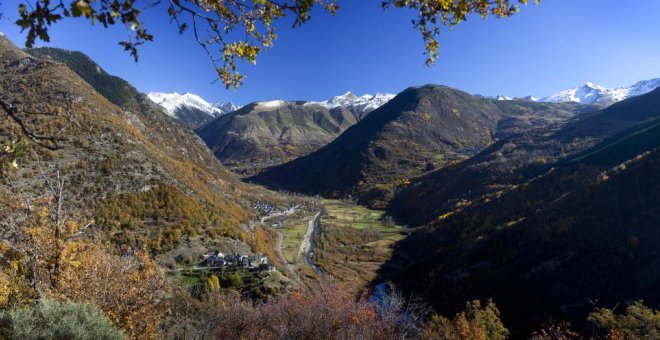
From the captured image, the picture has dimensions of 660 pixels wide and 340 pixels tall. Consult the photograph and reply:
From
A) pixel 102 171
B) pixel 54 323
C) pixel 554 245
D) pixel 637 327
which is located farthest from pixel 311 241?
pixel 54 323

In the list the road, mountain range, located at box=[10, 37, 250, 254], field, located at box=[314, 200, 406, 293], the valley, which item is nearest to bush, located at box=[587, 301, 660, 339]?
the valley

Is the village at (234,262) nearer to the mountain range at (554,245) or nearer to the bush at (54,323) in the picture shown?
the mountain range at (554,245)

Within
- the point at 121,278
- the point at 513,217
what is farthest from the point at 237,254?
the point at 513,217

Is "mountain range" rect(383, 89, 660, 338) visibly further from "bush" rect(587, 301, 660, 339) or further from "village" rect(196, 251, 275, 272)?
"village" rect(196, 251, 275, 272)

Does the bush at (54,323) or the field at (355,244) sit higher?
the bush at (54,323)

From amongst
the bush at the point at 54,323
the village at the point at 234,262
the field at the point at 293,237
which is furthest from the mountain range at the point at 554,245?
the bush at the point at 54,323

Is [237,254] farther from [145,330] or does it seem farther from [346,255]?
[145,330]
